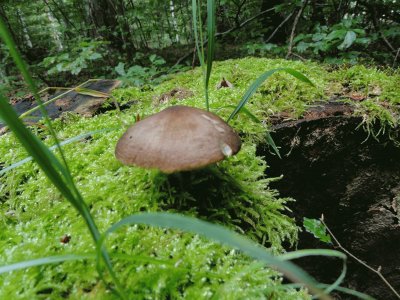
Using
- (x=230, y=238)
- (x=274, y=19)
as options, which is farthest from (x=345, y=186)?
(x=274, y=19)

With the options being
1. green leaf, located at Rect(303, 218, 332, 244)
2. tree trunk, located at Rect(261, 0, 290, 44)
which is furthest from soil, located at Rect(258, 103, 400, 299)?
tree trunk, located at Rect(261, 0, 290, 44)

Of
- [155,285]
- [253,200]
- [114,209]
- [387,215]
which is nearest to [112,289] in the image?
[155,285]

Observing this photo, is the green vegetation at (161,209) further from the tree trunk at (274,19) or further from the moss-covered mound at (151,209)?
the tree trunk at (274,19)

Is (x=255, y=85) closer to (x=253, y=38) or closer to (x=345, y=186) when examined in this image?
(x=345, y=186)

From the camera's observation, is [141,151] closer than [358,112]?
Yes

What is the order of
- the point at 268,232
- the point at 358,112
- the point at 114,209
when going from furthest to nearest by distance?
the point at 358,112 < the point at 268,232 < the point at 114,209

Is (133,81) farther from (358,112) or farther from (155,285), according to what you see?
(155,285)
